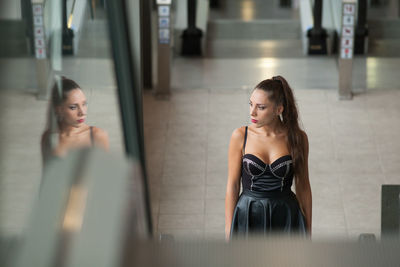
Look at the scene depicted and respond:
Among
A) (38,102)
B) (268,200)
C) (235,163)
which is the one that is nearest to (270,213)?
(268,200)

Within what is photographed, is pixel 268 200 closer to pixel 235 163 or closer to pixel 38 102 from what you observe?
pixel 235 163

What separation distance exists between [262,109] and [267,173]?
40cm

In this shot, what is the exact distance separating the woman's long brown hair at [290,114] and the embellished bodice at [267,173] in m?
0.05

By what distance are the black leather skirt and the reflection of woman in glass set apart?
2.45 m

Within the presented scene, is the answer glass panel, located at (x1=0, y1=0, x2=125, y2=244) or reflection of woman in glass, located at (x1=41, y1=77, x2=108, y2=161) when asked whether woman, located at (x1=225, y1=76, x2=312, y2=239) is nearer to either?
glass panel, located at (x1=0, y1=0, x2=125, y2=244)

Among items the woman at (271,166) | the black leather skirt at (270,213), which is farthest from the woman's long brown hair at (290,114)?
the black leather skirt at (270,213)

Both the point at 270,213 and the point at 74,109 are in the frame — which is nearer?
the point at 74,109

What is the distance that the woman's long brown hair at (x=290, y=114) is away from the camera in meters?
4.36

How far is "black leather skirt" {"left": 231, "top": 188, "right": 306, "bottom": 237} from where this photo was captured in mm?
4449

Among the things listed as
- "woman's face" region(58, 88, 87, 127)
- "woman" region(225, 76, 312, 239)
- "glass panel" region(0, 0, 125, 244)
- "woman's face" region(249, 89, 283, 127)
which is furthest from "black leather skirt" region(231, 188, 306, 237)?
"woman's face" region(58, 88, 87, 127)

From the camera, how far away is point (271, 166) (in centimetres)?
438

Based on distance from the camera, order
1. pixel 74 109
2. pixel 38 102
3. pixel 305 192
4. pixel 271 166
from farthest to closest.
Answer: pixel 305 192 → pixel 271 166 → pixel 74 109 → pixel 38 102

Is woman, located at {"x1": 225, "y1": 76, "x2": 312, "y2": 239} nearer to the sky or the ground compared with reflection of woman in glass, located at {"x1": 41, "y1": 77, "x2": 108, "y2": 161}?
nearer to the ground

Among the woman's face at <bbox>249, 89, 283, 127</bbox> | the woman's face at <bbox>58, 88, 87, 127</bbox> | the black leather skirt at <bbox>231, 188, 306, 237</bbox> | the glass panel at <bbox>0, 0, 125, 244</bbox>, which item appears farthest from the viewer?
the black leather skirt at <bbox>231, 188, 306, 237</bbox>
